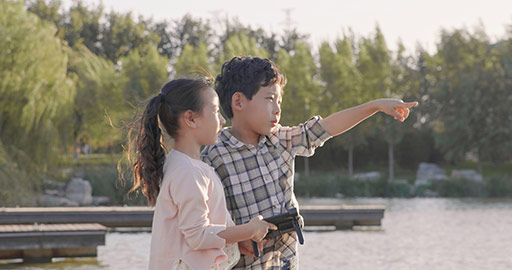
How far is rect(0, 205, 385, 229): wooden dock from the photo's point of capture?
1217 cm

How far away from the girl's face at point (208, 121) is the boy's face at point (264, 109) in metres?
0.32

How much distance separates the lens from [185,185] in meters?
2.16

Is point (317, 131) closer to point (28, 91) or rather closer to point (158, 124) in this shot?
point (158, 124)

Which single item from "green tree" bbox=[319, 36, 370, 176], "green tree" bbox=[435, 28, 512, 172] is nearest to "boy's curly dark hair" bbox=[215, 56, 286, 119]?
"green tree" bbox=[319, 36, 370, 176]

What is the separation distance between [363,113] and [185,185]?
2.49 ft

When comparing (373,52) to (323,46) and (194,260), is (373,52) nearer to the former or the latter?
(323,46)

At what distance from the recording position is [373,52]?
30859mm

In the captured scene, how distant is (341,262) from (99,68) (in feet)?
65.1

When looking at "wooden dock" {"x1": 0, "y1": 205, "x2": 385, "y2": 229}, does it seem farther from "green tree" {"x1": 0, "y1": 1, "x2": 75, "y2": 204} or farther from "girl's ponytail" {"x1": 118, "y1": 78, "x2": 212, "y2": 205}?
"girl's ponytail" {"x1": 118, "y1": 78, "x2": 212, "y2": 205}

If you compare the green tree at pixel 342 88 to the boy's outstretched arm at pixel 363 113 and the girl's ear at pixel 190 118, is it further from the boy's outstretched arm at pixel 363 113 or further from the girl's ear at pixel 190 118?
the girl's ear at pixel 190 118

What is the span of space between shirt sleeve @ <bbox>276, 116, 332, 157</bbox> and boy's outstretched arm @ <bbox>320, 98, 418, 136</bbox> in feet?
0.08

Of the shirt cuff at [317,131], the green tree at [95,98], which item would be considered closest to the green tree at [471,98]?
the green tree at [95,98]

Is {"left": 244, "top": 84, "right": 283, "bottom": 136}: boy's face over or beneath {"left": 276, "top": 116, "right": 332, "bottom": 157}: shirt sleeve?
over

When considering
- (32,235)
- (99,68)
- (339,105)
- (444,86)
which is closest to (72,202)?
(99,68)
